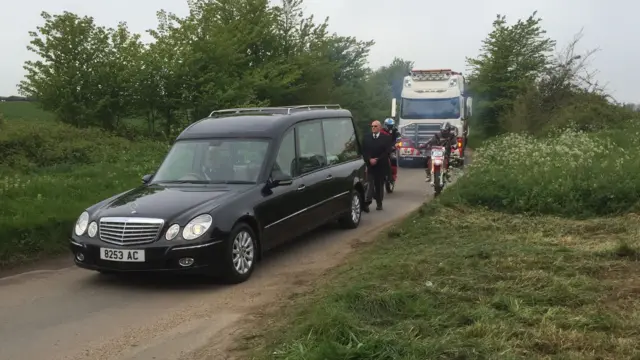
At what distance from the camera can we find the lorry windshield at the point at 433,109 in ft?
73.0

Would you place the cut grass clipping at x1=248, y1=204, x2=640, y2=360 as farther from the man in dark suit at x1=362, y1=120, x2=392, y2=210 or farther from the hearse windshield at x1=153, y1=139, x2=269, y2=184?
the man in dark suit at x1=362, y1=120, x2=392, y2=210

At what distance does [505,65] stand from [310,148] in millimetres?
35140

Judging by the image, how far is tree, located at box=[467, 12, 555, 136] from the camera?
40.7 metres

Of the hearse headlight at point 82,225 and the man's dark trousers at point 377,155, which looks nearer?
the hearse headlight at point 82,225

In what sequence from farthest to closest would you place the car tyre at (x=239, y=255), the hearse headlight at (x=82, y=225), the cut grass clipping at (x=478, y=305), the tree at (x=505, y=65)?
the tree at (x=505, y=65)
the hearse headlight at (x=82, y=225)
the car tyre at (x=239, y=255)
the cut grass clipping at (x=478, y=305)

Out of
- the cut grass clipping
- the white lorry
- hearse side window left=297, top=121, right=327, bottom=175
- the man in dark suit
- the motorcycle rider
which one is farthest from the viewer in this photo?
the white lorry

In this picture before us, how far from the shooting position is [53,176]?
1238cm

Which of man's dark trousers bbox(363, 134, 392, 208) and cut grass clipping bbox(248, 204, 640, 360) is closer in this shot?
cut grass clipping bbox(248, 204, 640, 360)

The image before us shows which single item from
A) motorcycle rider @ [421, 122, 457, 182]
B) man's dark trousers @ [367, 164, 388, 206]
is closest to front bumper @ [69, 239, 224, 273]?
man's dark trousers @ [367, 164, 388, 206]

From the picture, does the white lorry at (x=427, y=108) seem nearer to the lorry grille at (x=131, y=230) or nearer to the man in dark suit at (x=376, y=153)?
the man in dark suit at (x=376, y=153)

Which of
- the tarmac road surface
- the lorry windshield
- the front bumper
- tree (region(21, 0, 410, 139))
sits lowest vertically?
the tarmac road surface

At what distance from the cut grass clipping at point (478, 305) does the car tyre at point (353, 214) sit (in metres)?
2.41

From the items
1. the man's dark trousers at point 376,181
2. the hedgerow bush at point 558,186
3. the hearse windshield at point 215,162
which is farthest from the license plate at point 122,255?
the man's dark trousers at point 376,181

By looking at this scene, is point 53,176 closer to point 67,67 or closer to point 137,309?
point 137,309
